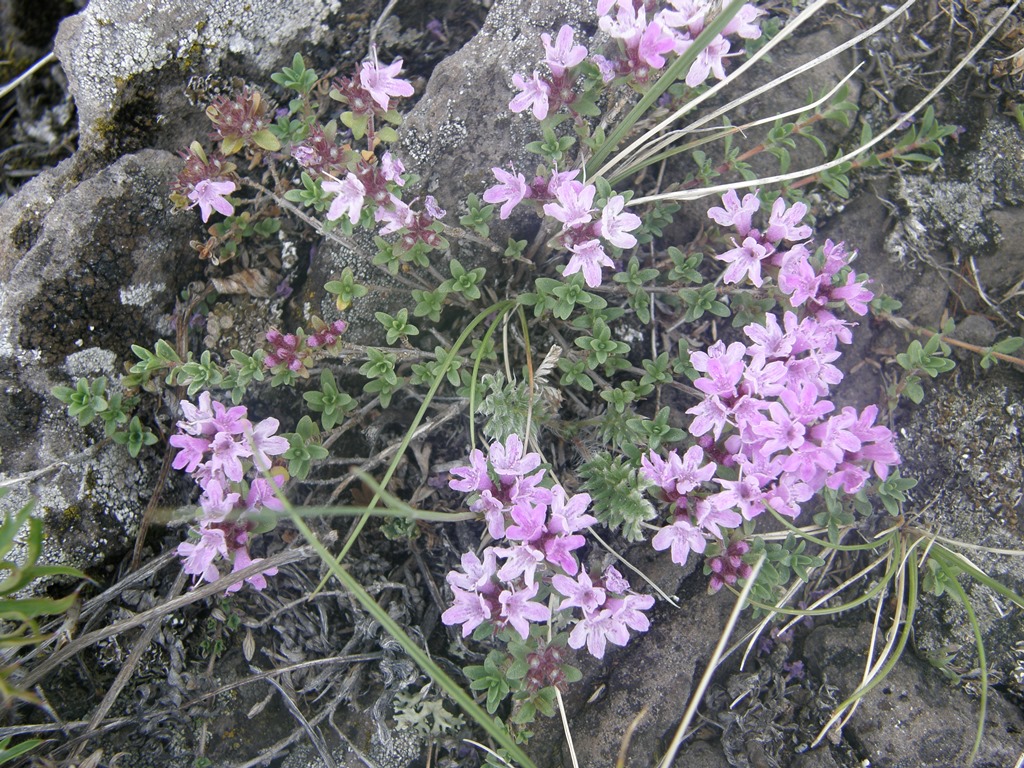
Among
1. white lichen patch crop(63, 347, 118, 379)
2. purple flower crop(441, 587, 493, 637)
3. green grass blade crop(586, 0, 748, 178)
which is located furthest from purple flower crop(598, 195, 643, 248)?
white lichen patch crop(63, 347, 118, 379)

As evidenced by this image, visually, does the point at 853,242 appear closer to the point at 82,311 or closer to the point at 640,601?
the point at 640,601

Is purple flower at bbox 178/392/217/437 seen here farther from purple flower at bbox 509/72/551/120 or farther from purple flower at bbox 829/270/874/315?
purple flower at bbox 829/270/874/315

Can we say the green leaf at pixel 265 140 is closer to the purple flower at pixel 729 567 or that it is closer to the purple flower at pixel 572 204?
the purple flower at pixel 572 204

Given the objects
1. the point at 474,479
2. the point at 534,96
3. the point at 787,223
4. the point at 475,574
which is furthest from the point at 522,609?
the point at 534,96

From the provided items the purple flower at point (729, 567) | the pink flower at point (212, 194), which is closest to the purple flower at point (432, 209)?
the pink flower at point (212, 194)

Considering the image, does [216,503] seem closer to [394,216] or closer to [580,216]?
[394,216]

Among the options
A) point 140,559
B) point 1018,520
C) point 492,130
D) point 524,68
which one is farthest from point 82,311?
point 1018,520
